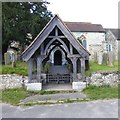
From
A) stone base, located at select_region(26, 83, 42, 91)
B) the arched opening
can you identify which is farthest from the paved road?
the arched opening

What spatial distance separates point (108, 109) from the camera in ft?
32.2

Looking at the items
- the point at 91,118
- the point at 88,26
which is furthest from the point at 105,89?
the point at 88,26

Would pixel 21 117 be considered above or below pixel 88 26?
below

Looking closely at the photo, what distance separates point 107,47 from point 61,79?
110 feet

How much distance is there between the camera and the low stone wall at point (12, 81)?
15.1 meters

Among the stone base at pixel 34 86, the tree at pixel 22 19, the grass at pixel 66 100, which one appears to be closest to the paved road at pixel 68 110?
the grass at pixel 66 100

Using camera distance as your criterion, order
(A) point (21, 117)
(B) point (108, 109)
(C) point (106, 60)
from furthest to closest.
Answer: (C) point (106, 60), (B) point (108, 109), (A) point (21, 117)

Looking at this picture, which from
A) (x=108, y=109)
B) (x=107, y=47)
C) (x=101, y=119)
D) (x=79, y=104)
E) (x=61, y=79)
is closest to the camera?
(x=101, y=119)

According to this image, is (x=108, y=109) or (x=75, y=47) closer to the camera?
(x=108, y=109)

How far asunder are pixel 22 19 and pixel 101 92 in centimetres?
1700

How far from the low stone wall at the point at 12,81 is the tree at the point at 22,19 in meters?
10.9

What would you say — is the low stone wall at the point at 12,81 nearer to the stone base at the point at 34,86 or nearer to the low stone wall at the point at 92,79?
the low stone wall at the point at 92,79

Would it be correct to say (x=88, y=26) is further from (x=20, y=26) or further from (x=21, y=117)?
(x=21, y=117)

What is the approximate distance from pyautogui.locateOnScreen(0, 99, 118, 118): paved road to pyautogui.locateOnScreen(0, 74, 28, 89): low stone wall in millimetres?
3928
